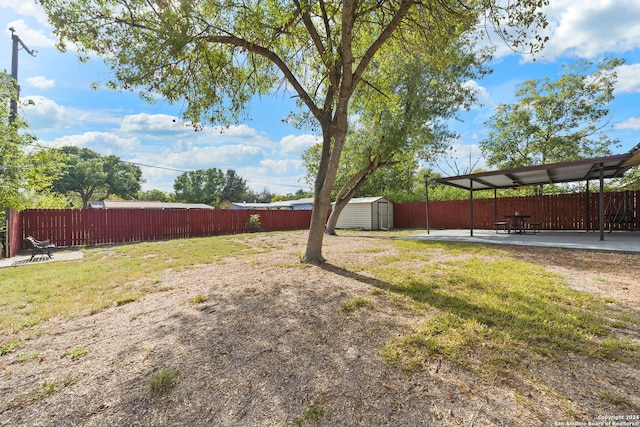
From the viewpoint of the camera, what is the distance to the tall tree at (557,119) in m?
14.0

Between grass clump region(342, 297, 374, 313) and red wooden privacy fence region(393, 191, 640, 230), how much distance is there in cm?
1324

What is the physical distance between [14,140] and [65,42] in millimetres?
4819

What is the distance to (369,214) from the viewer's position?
57.6 feet

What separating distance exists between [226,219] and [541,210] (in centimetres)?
1635

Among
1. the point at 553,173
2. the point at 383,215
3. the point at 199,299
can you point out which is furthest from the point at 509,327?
the point at 383,215

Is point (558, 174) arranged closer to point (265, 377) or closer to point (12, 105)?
point (265, 377)

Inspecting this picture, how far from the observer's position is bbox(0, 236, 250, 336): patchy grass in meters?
3.27

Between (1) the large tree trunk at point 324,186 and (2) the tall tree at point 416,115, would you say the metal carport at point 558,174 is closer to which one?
(2) the tall tree at point 416,115

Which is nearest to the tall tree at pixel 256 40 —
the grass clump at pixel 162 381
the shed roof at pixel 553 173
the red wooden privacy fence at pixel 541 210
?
the grass clump at pixel 162 381

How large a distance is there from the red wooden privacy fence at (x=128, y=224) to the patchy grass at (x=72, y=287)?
15.0ft

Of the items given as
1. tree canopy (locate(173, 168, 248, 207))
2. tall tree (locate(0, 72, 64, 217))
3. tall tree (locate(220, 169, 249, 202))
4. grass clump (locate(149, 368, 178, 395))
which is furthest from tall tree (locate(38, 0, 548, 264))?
tall tree (locate(220, 169, 249, 202))

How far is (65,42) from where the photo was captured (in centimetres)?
477

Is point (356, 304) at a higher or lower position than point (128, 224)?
lower

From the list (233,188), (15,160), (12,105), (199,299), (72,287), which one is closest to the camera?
(199,299)
